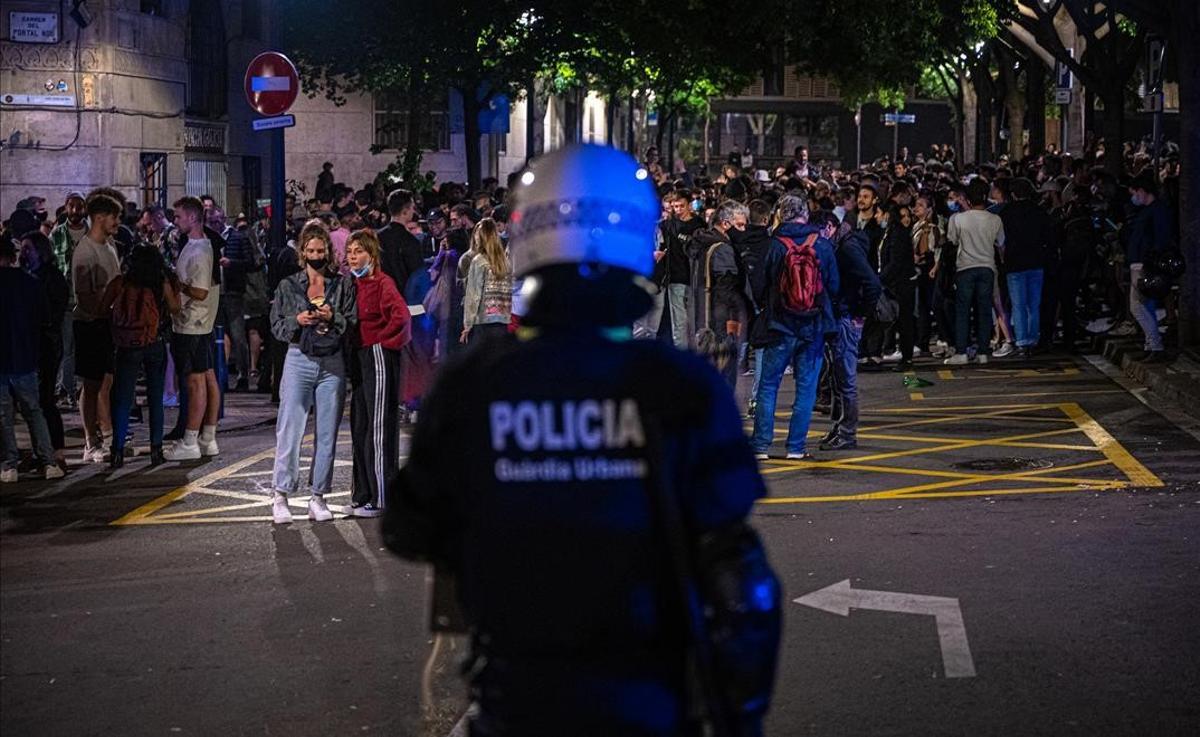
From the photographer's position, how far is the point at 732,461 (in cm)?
326

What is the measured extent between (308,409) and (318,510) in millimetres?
578

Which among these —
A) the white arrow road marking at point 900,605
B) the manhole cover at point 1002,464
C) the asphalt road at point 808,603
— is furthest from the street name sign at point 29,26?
the white arrow road marking at point 900,605

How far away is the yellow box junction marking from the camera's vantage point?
11.7 m

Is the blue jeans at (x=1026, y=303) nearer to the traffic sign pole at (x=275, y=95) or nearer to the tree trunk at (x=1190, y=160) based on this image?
the tree trunk at (x=1190, y=160)

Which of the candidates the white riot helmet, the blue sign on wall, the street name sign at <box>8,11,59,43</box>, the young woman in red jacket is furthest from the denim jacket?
the blue sign on wall

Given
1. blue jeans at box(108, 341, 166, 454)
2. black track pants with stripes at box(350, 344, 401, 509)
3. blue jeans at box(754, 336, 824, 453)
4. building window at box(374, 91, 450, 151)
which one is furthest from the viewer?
building window at box(374, 91, 450, 151)

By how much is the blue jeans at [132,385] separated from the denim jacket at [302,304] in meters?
2.78

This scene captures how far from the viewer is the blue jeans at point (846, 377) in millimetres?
13398

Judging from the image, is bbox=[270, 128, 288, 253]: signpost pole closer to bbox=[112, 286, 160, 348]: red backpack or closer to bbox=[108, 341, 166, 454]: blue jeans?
bbox=[108, 341, 166, 454]: blue jeans

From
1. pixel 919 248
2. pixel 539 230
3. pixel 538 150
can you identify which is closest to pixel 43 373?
pixel 919 248

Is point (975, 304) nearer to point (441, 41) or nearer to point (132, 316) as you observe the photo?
point (132, 316)

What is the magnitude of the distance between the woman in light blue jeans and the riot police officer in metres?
7.42

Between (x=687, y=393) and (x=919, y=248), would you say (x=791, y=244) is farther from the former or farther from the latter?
(x=687, y=393)

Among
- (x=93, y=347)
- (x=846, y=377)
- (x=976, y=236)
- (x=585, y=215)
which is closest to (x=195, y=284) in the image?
(x=93, y=347)
